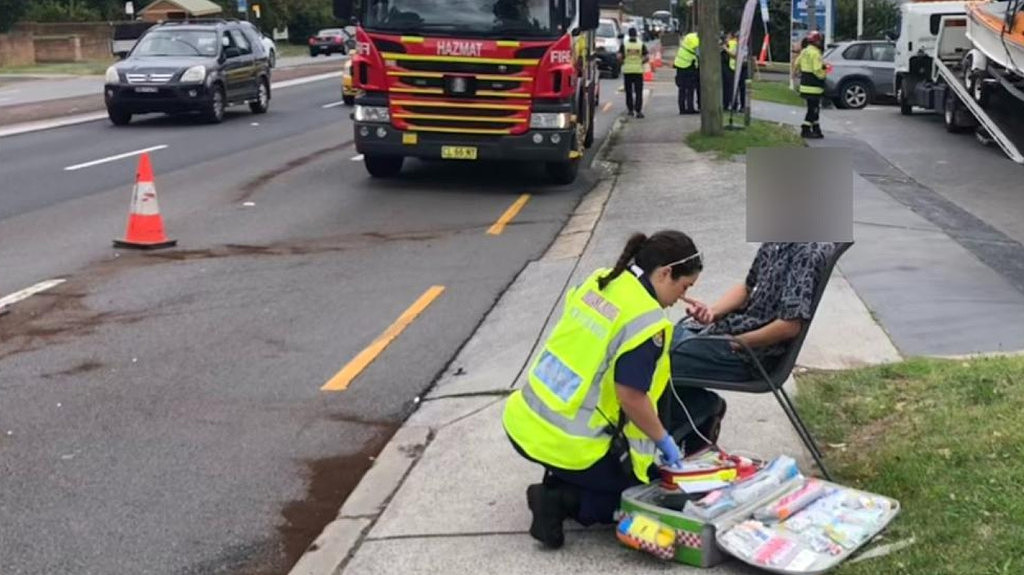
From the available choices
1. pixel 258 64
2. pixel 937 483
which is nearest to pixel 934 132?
pixel 258 64

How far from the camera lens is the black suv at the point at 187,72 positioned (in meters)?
24.2

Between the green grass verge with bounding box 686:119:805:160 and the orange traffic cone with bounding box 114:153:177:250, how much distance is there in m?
8.47

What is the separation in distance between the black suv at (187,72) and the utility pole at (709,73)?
9232 millimetres

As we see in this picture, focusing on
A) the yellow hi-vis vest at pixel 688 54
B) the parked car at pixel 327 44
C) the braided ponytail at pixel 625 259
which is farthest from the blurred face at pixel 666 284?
the parked car at pixel 327 44

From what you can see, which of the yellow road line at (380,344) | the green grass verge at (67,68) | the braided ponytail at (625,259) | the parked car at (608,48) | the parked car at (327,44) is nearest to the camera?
the braided ponytail at (625,259)

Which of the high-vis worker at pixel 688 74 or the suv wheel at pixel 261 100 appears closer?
the high-vis worker at pixel 688 74

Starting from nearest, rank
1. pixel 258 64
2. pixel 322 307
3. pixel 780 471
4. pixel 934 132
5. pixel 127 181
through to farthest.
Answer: pixel 780 471 < pixel 322 307 < pixel 127 181 < pixel 934 132 < pixel 258 64

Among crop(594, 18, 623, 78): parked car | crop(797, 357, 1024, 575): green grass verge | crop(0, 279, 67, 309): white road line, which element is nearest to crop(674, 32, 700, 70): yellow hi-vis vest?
crop(594, 18, 623, 78): parked car

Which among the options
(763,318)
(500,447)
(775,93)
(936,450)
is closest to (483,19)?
(500,447)

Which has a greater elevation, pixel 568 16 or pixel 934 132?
pixel 568 16

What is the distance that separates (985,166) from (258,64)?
48.4 ft

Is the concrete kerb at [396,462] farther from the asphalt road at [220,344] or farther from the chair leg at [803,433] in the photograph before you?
A: the chair leg at [803,433]

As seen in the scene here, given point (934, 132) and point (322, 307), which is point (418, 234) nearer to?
point (322, 307)

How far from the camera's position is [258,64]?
27453mm
